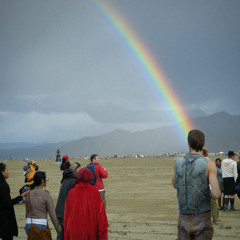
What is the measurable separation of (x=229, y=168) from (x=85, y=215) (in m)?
8.37

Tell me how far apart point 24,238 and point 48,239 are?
3.89 metres

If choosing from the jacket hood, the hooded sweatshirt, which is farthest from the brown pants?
the hooded sweatshirt

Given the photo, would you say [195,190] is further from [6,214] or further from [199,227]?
[6,214]

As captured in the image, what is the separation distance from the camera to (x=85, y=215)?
178 inches

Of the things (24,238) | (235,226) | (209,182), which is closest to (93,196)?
(209,182)

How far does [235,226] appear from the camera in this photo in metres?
9.20

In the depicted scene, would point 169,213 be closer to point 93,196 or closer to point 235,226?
point 235,226

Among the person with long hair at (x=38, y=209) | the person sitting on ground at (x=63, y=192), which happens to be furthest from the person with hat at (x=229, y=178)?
the person with long hair at (x=38, y=209)

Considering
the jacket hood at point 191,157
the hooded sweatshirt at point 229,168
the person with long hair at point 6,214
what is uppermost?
the jacket hood at point 191,157

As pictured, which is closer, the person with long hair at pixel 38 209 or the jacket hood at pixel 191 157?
the jacket hood at pixel 191 157

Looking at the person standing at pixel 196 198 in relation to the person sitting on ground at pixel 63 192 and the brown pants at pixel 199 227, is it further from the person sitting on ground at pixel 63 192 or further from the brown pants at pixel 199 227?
the person sitting on ground at pixel 63 192

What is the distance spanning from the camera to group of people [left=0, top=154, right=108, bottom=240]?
4.51 metres

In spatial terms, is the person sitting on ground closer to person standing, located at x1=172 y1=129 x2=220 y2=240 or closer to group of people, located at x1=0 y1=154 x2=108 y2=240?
group of people, located at x1=0 y1=154 x2=108 y2=240

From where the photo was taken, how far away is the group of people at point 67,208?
4512mm
